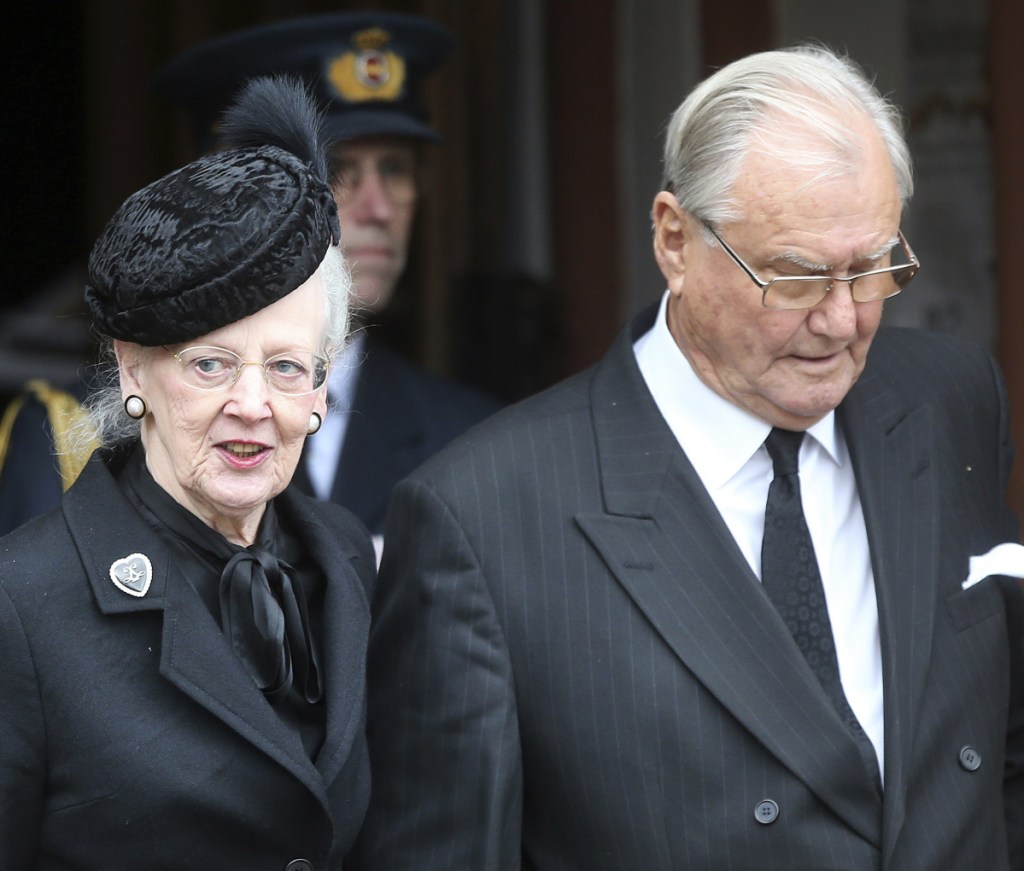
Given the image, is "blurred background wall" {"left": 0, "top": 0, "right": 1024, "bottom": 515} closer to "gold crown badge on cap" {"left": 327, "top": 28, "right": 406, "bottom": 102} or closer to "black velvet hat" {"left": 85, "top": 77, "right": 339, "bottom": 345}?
"gold crown badge on cap" {"left": 327, "top": 28, "right": 406, "bottom": 102}

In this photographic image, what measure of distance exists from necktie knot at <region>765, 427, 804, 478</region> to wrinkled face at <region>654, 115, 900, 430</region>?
2cm

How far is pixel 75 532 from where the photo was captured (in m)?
2.04

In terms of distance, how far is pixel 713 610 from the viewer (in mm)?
2309

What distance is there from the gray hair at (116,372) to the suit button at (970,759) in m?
1.10

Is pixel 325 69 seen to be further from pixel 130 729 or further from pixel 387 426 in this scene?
pixel 130 729

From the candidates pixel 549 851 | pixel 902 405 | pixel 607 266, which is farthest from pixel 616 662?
pixel 607 266

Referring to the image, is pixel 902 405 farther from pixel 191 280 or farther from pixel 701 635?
pixel 191 280

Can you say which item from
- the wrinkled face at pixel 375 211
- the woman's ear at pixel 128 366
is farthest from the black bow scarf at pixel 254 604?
the wrinkled face at pixel 375 211

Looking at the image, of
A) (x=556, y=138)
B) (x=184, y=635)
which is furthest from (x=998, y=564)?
(x=556, y=138)

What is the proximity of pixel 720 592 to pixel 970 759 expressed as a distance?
470 millimetres

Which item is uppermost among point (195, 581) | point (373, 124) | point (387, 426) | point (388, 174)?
point (373, 124)

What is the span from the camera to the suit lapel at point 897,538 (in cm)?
232

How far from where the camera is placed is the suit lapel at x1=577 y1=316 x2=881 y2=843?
2.25m

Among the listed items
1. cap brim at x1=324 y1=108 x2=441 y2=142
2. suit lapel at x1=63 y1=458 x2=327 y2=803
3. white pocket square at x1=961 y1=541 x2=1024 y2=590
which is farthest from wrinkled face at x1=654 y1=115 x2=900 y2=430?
cap brim at x1=324 y1=108 x2=441 y2=142
